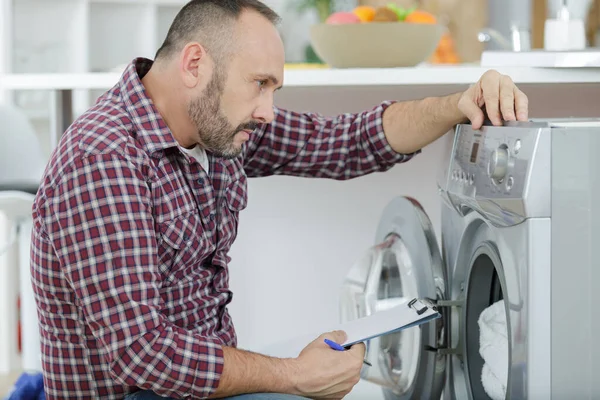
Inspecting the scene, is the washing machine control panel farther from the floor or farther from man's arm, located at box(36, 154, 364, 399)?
the floor

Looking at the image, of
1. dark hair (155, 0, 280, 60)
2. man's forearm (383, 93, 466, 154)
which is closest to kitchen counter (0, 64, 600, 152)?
man's forearm (383, 93, 466, 154)

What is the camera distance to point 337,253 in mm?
2043

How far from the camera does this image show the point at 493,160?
3.86 feet

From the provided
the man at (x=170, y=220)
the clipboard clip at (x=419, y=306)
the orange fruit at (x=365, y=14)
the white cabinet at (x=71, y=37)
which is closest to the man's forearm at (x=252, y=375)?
the man at (x=170, y=220)

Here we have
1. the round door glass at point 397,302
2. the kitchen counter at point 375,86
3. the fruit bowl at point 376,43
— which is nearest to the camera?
the round door glass at point 397,302

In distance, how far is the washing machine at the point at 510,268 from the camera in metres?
1.07

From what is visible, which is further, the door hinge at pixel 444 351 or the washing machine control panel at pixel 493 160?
the door hinge at pixel 444 351

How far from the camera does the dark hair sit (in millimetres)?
1292

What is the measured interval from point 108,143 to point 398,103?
23.3 inches

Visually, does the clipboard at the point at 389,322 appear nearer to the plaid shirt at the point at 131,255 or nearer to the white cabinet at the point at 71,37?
the plaid shirt at the point at 131,255

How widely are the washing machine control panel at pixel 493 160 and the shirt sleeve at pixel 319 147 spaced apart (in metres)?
0.24

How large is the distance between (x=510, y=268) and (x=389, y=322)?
0.66ft

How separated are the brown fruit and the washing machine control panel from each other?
1.69 feet

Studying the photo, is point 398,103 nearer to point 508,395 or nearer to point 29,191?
point 508,395
